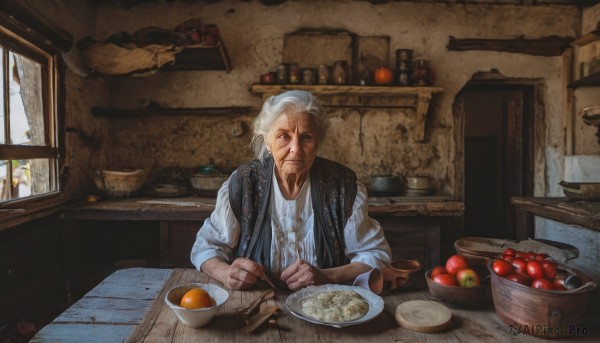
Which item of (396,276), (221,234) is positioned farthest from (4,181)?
(396,276)

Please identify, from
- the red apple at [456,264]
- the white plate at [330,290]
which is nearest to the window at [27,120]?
the white plate at [330,290]

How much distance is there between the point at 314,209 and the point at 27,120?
2.56 meters

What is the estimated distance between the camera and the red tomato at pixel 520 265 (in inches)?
51.7

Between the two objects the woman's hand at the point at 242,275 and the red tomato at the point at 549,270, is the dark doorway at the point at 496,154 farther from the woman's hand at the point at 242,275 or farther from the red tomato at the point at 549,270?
the woman's hand at the point at 242,275

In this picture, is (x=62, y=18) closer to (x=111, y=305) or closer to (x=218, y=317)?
(x=111, y=305)

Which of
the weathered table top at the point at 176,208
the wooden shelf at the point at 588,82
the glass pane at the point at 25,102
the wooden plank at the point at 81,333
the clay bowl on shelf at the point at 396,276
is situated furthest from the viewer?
the wooden shelf at the point at 588,82

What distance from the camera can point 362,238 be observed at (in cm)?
195

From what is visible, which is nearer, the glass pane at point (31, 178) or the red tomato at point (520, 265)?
the red tomato at point (520, 265)

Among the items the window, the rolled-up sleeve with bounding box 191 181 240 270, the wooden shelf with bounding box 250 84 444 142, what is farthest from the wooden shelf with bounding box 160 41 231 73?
the rolled-up sleeve with bounding box 191 181 240 270

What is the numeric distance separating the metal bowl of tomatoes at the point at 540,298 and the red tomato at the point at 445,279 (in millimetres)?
145

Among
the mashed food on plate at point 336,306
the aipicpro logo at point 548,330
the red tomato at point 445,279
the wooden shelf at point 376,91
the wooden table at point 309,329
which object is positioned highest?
the wooden shelf at point 376,91

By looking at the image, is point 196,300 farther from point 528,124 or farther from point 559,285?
point 528,124

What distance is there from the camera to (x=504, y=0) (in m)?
4.54

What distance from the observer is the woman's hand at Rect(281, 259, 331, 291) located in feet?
5.27
